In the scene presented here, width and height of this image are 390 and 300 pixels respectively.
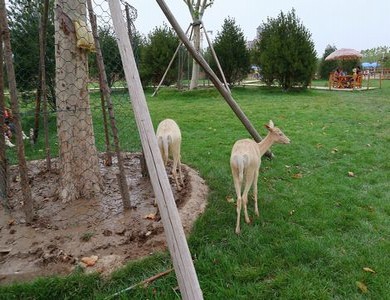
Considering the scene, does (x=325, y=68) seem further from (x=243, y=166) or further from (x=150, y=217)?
(x=150, y=217)

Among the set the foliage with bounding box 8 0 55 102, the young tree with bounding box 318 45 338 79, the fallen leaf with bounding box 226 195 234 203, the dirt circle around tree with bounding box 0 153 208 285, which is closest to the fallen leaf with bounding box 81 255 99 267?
the dirt circle around tree with bounding box 0 153 208 285

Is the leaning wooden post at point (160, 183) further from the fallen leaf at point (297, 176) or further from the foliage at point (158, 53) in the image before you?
the foliage at point (158, 53)

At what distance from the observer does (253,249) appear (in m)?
3.16

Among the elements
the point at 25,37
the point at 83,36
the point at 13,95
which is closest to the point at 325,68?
the point at 25,37

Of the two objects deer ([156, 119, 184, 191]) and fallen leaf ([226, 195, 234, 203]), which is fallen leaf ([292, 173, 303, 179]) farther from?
deer ([156, 119, 184, 191])

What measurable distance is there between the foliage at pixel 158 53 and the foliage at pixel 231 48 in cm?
239

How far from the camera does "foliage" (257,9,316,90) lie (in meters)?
15.9

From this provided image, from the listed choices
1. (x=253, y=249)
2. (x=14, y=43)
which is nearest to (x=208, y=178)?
(x=253, y=249)

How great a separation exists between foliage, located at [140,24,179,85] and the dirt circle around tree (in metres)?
14.4

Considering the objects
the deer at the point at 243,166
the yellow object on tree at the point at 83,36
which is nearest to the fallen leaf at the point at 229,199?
the deer at the point at 243,166

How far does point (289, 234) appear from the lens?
134 inches

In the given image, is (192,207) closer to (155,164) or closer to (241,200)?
(241,200)

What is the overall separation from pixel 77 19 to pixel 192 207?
2.35 meters

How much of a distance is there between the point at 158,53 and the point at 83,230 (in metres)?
16.0
